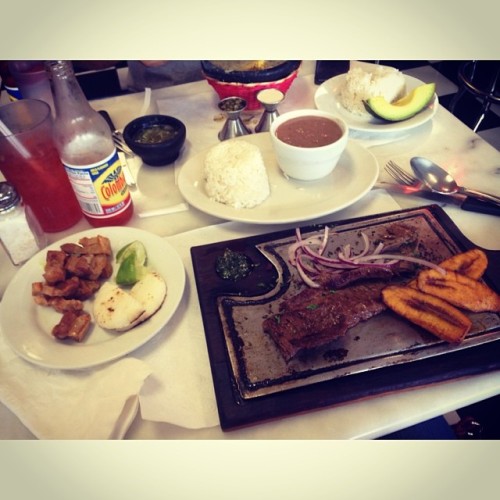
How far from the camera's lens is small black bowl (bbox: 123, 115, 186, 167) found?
126 cm

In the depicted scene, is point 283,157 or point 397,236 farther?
point 283,157

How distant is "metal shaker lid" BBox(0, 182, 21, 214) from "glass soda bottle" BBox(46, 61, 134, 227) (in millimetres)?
125

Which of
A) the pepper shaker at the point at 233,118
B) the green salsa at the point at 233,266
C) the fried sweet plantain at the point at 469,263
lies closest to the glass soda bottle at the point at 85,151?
the green salsa at the point at 233,266

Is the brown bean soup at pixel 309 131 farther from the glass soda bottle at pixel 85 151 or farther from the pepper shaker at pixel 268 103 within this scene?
the glass soda bottle at pixel 85 151

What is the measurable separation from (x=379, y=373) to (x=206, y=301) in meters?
0.37

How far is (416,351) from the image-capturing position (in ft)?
2.64

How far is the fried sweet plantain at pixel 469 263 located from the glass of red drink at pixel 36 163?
928 mm

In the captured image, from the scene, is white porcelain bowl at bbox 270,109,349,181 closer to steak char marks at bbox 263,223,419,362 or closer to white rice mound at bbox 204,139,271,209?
white rice mound at bbox 204,139,271,209

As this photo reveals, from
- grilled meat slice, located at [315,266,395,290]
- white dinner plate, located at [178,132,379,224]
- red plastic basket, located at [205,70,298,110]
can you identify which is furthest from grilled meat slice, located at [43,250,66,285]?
red plastic basket, located at [205,70,298,110]
